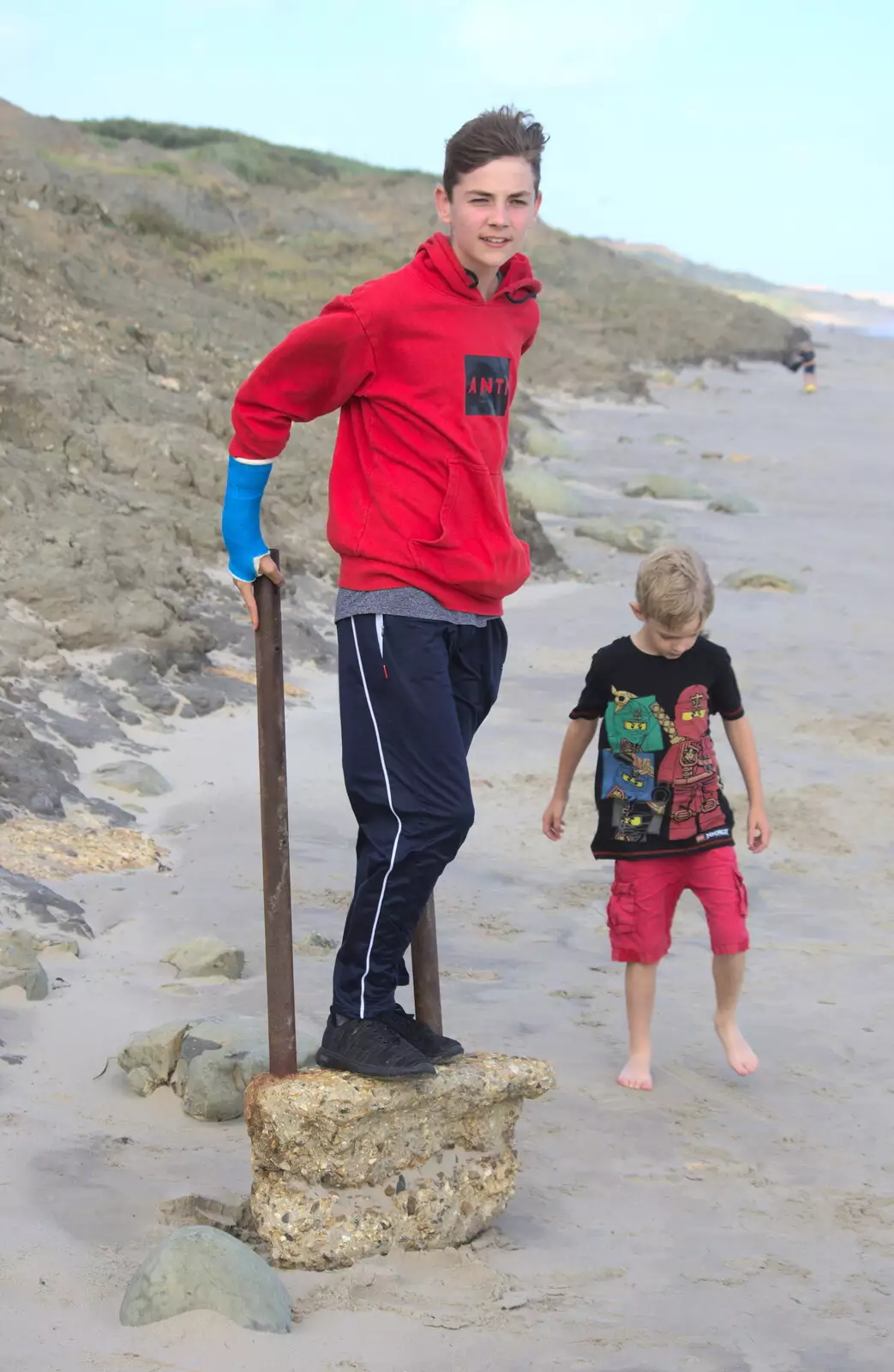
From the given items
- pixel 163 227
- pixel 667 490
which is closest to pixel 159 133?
pixel 163 227

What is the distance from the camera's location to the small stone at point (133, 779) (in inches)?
219

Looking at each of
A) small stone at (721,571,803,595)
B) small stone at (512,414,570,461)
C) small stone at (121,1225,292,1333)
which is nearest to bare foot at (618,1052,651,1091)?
small stone at (121,1225,292,1333)

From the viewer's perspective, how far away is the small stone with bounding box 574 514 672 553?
458 inches

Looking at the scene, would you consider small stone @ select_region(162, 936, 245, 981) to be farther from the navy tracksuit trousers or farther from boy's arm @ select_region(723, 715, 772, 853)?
boy's arm @ select_region(723, 715, 772, 853)

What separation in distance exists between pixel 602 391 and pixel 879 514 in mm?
10062

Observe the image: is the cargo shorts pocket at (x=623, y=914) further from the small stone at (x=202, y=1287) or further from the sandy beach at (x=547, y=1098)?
the small stone at (x=202, y=1287)

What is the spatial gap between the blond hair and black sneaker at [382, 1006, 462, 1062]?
1.14 meters

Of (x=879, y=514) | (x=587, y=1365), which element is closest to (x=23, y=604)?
(x=587, y=1365)

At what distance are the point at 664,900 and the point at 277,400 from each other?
170 centimetres

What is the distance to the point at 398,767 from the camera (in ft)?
9.43

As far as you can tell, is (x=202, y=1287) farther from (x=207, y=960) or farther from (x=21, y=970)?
(x=207, y=960)

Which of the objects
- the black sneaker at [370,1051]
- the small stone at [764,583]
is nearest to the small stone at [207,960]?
the black sneaker at [370,1051]

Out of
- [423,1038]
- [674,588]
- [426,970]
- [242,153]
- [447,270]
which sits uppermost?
[242,153]

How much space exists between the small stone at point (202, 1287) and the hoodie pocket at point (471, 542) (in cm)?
121
